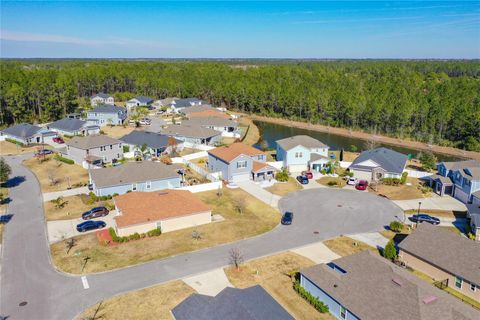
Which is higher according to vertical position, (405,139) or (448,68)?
(448,68)

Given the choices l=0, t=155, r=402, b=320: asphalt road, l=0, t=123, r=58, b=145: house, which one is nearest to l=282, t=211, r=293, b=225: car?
l=0, t=155, r=402, b=320: asphalt road

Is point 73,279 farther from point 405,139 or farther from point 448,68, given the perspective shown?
point 448,68

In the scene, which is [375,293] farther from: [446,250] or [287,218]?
[287,218]

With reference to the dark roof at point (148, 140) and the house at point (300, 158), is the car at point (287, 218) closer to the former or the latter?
the house at point (300, 158)

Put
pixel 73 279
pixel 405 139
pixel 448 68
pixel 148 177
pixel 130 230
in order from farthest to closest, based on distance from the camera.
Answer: pixel 448 68 → pixel 405 139 → pixel 148 177 → pixel 130 230 → pixel 73 279

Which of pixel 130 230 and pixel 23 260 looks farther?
→ pixel 130 230

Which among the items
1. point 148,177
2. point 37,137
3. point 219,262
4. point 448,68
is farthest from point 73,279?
point 448,68
